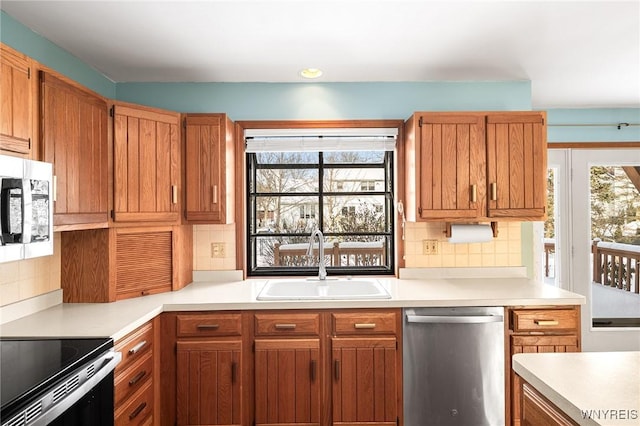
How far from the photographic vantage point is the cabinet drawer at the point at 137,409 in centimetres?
180

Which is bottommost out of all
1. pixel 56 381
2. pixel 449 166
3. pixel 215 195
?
pixel 56 381

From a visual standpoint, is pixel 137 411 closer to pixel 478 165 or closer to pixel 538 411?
pixel 538 411

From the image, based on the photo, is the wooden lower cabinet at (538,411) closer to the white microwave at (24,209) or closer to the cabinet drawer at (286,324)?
the cabinet drawer at (286,324)

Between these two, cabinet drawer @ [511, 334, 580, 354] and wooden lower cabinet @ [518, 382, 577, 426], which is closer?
wooden lower cabinet @ [518, 382, 577, 426]

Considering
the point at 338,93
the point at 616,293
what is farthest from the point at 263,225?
the point at 616,293

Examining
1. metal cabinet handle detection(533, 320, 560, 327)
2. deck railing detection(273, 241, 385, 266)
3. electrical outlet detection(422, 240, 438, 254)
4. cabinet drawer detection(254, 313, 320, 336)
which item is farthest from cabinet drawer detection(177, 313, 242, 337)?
metal cabinet handle detection(533, 320, 560, 327)

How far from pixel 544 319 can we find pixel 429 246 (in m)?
0.88

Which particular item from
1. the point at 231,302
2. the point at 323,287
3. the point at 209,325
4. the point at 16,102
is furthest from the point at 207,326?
the point at 16,102

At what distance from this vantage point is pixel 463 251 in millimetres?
2891

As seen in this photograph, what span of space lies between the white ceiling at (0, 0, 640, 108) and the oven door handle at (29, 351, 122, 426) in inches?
62.8

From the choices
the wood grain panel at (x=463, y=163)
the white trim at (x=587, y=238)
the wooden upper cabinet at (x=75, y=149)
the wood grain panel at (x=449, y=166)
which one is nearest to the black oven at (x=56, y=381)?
the wooden upper cabinet at (x=75, y=149)

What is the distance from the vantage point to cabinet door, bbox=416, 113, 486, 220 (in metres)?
2.53

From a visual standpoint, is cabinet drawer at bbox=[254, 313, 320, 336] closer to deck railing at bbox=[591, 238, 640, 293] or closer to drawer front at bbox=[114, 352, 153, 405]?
drawer front at bbox=[114, 352, 153, 405]

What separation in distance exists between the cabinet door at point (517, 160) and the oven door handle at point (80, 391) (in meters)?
2.28
